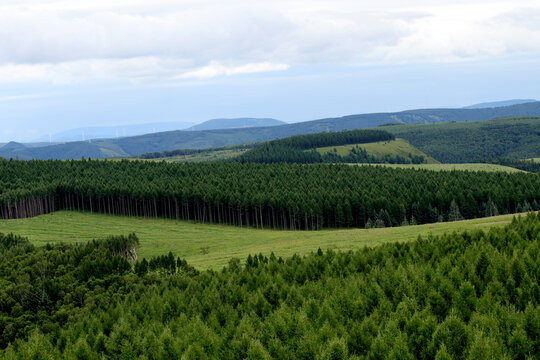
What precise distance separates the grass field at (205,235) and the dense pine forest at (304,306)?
52.1 feet

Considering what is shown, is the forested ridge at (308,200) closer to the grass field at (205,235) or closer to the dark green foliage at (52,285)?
the grass field at (205,235)

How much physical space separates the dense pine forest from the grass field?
1587 centimetres

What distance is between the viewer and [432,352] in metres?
45.6

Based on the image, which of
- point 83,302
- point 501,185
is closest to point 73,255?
point 83,302

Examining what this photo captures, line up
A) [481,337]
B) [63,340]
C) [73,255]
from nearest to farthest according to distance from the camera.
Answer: [481,337], [63,340], [73,255]

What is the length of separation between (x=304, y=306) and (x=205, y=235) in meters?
98.3

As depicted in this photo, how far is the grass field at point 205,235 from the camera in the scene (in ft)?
344

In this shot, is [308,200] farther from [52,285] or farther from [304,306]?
[304,306]

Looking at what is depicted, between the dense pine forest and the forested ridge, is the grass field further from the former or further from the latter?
the dense pine forest

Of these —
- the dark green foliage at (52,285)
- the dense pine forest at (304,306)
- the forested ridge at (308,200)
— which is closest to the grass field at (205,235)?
the forested ridge at (308,200)

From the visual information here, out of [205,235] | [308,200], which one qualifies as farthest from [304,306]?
[308,200]

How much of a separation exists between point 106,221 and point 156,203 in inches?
735

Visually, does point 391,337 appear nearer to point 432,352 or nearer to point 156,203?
point 432,352

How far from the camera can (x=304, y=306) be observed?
59062 mm
